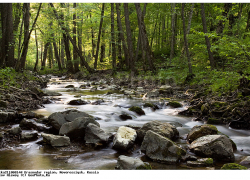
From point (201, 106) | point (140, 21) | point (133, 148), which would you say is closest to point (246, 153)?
point (133, 148)

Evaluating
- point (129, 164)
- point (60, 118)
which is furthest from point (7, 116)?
point (129, 164)

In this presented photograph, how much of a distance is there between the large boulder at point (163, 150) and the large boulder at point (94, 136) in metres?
0.95

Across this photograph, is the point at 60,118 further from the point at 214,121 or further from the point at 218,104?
the point at 218,104

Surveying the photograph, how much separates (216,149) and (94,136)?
2291mm

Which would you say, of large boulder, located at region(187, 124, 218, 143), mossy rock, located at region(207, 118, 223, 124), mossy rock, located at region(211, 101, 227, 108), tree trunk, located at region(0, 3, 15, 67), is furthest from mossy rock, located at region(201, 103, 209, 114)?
tree trunk, located at region(0, 3, 15, 67)

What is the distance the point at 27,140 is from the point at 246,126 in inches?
202

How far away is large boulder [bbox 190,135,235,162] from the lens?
10.9 feet

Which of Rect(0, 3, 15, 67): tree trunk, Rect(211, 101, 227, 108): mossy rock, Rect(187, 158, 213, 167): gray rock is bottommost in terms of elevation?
Rect(187, 158, 213, 167): gray rock

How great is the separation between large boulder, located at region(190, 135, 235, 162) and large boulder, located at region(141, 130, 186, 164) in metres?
0.34

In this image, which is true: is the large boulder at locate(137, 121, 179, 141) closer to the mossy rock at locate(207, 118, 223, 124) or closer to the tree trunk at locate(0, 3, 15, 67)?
the mossy rock at locate(207, 118, 223, 124)

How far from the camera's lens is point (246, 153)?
12.0 feet

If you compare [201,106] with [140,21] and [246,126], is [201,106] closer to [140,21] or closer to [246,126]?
[246,126]

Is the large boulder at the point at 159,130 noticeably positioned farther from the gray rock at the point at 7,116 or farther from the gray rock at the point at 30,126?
the gray rock at the point at 7,116

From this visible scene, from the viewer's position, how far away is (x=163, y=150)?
3.34m
